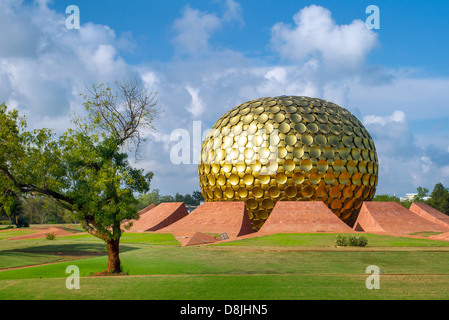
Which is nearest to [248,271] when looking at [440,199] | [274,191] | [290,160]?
[274,191]

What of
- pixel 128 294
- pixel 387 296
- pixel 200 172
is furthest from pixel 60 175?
pixel 200 172

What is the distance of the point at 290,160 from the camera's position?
29312 millimetres

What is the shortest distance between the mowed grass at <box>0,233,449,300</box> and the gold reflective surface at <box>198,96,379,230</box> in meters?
6.84

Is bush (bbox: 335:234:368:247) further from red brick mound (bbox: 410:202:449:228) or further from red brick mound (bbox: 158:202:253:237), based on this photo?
red brick mound (bbox: 410:202:449:228)

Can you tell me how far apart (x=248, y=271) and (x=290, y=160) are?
1724cm

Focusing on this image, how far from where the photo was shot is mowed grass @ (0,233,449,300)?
9422 mm

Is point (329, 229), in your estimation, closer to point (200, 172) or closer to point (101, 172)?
point (200, 172)

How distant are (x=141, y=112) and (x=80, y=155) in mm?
2702

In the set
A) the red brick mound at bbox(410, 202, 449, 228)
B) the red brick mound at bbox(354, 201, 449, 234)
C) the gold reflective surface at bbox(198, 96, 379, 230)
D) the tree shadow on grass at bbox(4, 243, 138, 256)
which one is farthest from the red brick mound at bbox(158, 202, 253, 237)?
the red brick mound at bbox(410, 202, 449, 228)

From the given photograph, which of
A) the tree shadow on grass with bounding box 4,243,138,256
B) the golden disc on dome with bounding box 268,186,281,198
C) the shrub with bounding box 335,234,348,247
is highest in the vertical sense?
the golden disc on dome with bounding box 268,186,281,198

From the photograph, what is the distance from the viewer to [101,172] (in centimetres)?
1304

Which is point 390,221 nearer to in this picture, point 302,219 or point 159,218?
point 302,219

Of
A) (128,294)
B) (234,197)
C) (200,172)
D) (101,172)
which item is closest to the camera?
(128,294)
